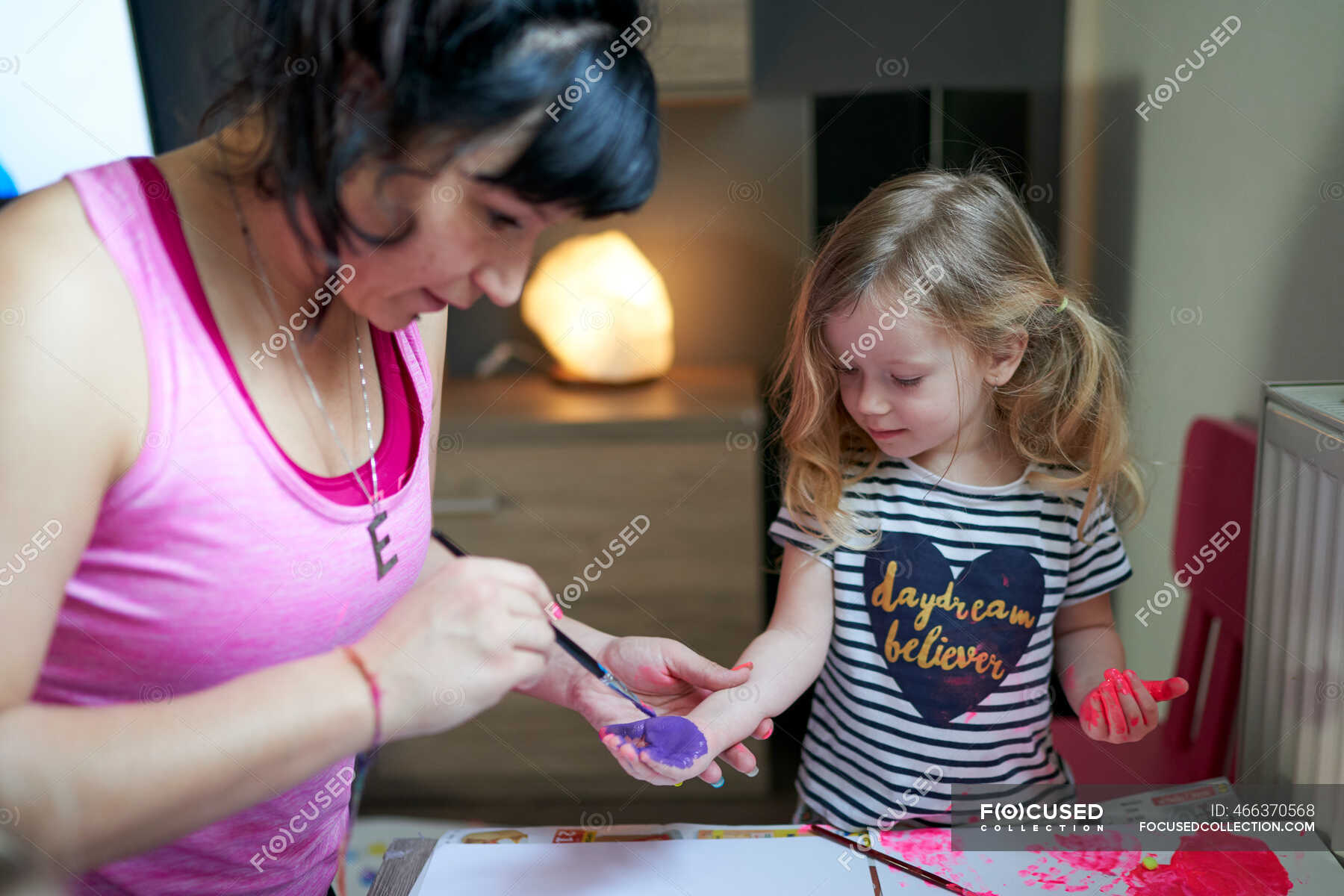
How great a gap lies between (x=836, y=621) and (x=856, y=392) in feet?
0.74

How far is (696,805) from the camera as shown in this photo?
6.26 feet

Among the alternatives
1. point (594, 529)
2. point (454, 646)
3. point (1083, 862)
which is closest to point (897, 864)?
point (1083, 862)

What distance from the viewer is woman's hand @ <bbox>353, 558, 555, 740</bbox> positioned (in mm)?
464

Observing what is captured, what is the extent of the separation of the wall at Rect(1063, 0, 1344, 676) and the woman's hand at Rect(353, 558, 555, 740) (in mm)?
902

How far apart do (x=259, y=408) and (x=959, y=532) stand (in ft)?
2.07

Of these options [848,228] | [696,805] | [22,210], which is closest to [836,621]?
[848,228]

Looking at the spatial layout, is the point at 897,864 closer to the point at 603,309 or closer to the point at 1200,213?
the point at 1200,213

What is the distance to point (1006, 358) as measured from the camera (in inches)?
34.8

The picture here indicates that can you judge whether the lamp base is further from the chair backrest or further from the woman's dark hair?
the woman's dark hair

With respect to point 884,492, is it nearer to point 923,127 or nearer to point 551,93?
point 551,93

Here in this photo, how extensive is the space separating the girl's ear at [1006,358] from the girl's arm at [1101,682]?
0.24 metres

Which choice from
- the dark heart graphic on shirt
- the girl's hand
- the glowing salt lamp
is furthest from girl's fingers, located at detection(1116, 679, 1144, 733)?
the glowing salt lamp

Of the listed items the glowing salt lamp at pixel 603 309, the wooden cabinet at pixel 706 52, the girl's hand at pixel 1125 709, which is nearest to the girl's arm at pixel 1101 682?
the girl's hand at pixel 1125 709

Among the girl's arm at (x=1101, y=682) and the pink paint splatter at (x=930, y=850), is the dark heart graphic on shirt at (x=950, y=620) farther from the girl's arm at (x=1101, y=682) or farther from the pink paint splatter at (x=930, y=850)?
the pink paint splatter at (x=930, y=850)
